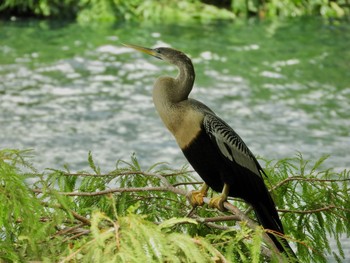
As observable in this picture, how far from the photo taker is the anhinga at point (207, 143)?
6.95 ft

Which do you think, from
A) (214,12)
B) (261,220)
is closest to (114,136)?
(261,220)

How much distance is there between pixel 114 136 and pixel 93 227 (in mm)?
6132

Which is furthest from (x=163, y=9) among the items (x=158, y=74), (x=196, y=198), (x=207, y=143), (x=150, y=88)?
(x=207, y=143)

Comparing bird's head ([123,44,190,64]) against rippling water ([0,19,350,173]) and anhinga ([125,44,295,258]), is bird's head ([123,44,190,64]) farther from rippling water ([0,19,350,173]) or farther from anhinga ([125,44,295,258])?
rippling water ([0,19,350,173])

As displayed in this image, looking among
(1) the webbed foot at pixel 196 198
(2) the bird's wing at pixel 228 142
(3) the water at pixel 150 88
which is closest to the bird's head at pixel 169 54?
(2) the bird's wing at pixel 228 142

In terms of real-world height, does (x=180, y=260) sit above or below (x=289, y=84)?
above

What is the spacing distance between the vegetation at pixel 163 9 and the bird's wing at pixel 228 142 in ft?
37.6

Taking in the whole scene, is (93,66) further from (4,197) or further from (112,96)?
(4,197)

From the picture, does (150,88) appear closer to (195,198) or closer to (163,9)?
(163,9)

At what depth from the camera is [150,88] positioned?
907 centimetres

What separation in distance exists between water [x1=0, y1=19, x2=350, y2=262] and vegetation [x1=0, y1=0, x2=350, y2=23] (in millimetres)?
702

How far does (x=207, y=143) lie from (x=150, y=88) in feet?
22.7

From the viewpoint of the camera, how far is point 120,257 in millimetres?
1217

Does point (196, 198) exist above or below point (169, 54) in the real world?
below
